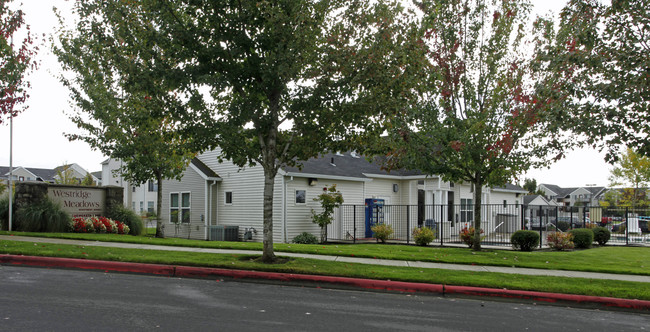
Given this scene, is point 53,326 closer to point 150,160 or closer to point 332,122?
point 332,122

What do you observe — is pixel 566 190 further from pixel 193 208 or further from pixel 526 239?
pixel 193 208

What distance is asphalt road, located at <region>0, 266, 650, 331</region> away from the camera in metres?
5.87

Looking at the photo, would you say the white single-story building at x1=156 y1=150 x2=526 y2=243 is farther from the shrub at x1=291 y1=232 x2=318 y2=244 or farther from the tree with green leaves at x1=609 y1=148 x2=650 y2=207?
the tree with green leaves at x1=609 y1=148 x2=650 y2=207

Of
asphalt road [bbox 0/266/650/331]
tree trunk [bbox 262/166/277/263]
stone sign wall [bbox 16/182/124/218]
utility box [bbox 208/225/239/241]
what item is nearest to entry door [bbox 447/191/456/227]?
utility box [bbox 208/225/239/241]

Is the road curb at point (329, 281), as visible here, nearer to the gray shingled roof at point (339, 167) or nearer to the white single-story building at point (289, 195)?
the white single-story building at point (289, 195)

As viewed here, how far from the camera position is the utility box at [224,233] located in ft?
71.9

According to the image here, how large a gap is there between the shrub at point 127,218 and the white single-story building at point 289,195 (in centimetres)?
327

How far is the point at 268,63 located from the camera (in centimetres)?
964

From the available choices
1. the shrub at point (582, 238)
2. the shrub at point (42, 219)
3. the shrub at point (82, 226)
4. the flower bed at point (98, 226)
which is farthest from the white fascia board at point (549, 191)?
the shrub at point (42, 219)

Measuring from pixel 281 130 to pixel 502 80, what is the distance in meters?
6.79

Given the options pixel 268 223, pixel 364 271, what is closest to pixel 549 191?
pixel 364 271

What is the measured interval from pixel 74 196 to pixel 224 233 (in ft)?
21.0

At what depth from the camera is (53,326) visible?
17.9 ft

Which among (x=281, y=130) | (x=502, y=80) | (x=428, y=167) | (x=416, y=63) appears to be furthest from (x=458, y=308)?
(x=502, y=80)
